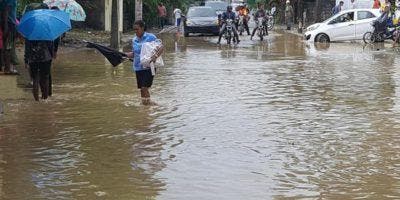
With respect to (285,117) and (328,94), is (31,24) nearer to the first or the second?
(285,117)

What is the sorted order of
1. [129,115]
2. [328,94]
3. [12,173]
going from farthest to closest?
[328,94] < [129,115] < [12,173]

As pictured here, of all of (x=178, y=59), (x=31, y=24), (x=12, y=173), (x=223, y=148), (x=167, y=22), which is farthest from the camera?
(x=167, y=22)

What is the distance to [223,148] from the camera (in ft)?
24.8

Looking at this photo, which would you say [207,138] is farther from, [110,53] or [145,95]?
A: [110,53]

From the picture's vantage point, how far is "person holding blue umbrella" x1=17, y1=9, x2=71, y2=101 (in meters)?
10.6

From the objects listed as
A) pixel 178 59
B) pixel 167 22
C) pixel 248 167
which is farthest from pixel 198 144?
pixel 167 22

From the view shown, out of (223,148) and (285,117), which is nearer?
(223,148)

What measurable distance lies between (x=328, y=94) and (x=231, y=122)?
329 centimetres

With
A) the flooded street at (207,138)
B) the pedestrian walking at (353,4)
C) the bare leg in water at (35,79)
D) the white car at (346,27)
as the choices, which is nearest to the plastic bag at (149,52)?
the flooded street at (207,138)

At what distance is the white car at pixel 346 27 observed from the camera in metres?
28.2

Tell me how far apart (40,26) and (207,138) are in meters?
3.88

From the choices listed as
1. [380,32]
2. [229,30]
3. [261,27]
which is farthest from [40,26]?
[261,27]

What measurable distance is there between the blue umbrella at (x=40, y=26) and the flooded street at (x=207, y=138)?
1.07m

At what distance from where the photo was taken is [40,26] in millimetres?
10609
